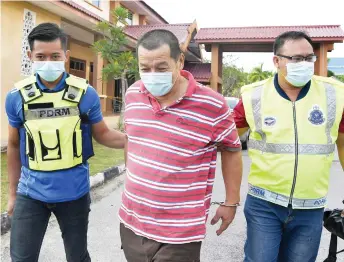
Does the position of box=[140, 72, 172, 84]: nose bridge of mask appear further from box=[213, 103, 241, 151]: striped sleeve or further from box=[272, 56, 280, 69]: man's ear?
box=[272, 56, 280, 69]: man's ear

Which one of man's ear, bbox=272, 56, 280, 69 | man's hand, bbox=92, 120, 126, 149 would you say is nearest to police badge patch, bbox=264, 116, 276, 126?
man's ear, bbox=272, 56, 280, 69

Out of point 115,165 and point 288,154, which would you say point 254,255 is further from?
point 115,165

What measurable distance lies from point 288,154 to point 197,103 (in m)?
0.62

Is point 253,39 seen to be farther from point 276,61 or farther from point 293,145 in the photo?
point 293,145

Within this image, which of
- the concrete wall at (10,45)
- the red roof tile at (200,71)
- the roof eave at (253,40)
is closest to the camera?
the concrete wall at (10,45)

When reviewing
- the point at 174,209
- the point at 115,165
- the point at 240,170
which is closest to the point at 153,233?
the point at 174,209

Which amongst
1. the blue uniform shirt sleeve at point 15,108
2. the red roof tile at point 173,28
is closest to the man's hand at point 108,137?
the blue uniform shirt sleeve at point 15,108

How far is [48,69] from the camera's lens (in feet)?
7.23

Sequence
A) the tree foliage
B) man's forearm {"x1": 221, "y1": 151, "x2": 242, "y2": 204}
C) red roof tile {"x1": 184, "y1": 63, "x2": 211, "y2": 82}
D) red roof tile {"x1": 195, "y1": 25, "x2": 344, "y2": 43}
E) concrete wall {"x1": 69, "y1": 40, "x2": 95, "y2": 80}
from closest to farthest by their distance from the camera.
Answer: man's forearm {"x1": 221, "y1": 151, "x2": 242, "y2": 204}
concrete wall {"x1": 69, "y1": 40, "x2": 95, "y2": 80}
red roof tile {"x1": 195, "y1": 25, "x2": 344, "y2": 43}
red roof tile {"x1": 184, "y1": 63, "x2": 211, "y2": 82}
the tree foliage

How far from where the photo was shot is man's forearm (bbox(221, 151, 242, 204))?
1.92 m

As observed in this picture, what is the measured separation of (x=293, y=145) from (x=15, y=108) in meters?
1.55

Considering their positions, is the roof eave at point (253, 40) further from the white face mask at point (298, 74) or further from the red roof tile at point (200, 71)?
the white face mask at point (298, 74)

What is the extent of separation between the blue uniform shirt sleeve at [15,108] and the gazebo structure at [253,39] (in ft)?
50.2

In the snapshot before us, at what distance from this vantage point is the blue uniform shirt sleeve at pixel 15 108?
84.0 inches
